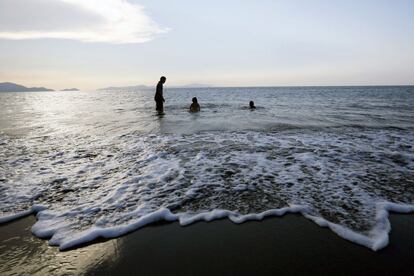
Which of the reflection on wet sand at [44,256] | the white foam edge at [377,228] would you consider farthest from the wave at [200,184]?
the reflection on wet sand at [44,256]

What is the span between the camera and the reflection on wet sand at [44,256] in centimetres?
292

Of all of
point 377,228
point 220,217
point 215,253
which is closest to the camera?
point 215,253

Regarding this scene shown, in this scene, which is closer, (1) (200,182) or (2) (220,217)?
(2) (220,217)

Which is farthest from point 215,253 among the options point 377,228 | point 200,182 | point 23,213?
point 23,213

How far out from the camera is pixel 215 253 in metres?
3.18

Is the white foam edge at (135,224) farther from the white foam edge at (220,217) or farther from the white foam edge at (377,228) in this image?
the white foam edge at (377,228)

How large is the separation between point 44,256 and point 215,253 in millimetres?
1904

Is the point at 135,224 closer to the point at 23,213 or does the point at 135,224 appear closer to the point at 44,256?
the point at 44,256

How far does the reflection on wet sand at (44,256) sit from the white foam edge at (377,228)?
8.88 feet

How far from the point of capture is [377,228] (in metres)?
3.75

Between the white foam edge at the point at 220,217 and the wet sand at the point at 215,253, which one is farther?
the white foam edge at the point at 220,217

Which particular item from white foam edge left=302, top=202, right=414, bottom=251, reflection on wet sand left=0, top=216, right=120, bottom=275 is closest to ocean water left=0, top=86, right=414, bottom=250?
white foam edge left=302, top=202, right=414, bottom=251

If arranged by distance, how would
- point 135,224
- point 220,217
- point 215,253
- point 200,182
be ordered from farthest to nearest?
point 200,182 → point 220,217 → point 135,224 → point 215,253

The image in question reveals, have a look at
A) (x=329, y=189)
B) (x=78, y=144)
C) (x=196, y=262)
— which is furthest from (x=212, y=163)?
(x=78, y=144)
